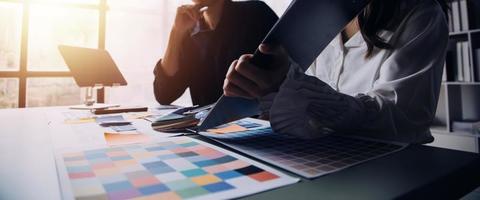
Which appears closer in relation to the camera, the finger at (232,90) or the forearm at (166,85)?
the finger at (232,90)

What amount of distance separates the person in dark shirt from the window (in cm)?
157

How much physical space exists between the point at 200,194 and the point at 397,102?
20.2 inches

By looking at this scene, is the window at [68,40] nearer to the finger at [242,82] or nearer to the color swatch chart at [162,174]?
the finger at [242,82]

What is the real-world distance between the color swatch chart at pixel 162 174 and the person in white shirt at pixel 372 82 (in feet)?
0.51

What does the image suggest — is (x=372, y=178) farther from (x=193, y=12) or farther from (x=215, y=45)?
(x=215, y=45)

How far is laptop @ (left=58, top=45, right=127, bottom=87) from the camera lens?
1364 millimetres

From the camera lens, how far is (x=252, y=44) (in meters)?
1.52

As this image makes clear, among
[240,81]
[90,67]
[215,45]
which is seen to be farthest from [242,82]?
[90,67]

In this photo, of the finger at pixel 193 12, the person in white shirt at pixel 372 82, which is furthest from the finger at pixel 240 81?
the finger at pixel 193 12

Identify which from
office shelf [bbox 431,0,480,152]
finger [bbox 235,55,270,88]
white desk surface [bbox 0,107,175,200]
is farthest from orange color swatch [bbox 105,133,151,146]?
office shelf [bbox 431,0,480,152]

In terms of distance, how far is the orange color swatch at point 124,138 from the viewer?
0.54m

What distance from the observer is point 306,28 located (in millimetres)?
491

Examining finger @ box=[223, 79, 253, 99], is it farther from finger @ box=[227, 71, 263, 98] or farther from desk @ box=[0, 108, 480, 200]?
desk @ box=[0, 108, 480, 200]

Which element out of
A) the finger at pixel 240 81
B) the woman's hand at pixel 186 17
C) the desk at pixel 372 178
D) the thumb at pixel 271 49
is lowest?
the desk at pixel 372 178
